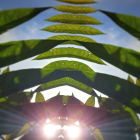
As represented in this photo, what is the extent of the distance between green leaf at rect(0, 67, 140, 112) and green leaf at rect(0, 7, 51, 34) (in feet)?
1.58

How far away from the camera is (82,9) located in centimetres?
141

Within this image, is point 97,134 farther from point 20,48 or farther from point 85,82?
point 20,48

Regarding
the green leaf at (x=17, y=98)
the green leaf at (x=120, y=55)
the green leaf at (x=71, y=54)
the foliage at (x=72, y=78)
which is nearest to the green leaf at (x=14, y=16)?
the foliage at (x=72, y=78)

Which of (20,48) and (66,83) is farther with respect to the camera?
(66,83)

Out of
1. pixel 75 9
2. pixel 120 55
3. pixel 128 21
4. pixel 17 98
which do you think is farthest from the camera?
pixel 17 98

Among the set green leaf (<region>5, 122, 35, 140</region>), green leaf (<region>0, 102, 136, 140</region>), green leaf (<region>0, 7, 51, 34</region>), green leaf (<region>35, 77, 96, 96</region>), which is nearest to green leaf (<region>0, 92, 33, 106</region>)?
green leaf (<region>35, 77, 96, 96</region>)

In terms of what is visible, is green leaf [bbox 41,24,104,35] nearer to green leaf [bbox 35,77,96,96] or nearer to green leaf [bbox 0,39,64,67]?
green leaf [bbox 0,39,64,67]

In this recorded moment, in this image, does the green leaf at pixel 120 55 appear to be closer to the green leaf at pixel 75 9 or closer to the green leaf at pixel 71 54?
the green leaf at pixel 75 9

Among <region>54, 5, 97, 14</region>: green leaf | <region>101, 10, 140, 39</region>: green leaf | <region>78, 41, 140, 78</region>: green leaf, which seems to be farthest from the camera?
<region>54, 5, 97, 14</region>: green leaf

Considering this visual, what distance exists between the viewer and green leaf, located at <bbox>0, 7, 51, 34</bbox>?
3.49ft

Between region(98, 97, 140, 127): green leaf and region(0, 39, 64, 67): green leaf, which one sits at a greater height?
region(0, 39, 64, 67): green leaf

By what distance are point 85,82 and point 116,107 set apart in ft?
1.95

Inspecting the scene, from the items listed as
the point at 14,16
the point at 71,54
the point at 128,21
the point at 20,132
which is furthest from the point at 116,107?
the point at 14,16

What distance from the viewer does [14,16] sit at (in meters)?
1.10
